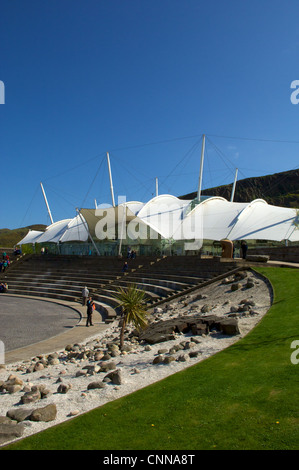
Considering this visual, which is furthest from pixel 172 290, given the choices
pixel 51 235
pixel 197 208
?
pixel 51 235

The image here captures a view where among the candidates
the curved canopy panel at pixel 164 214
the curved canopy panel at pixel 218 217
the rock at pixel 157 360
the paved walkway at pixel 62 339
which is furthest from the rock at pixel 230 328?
the curved canopy panel at pixel 164 214

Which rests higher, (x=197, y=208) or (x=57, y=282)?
(x=197, y=208)

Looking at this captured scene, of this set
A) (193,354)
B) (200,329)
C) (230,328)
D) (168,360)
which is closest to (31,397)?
(168,360)

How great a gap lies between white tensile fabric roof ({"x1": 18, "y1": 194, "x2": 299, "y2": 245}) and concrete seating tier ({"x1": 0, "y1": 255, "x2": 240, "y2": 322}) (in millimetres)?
8290

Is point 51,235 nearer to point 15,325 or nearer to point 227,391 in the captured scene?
point 15,325

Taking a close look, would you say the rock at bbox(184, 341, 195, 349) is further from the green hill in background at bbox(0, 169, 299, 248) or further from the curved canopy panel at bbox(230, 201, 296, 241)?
the green hill in background at bbox(0, 169, 299, 248)

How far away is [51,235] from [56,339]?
177ft

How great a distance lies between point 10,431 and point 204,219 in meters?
42.3

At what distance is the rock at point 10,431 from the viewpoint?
5459 millimetres

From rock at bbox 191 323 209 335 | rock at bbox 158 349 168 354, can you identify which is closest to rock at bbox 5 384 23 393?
rock at bbox 158 349 168 354

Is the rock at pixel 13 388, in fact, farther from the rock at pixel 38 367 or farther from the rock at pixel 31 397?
the rock at pixel 38 367

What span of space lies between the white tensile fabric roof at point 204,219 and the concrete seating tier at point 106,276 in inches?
326

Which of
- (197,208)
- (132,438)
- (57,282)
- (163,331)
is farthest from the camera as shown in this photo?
(197,208)

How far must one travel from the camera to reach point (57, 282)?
32438 mm
